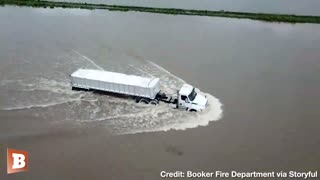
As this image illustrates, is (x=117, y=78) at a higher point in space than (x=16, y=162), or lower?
higher

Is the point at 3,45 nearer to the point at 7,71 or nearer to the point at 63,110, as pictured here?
the point at 7,71

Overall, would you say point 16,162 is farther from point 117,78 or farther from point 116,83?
point 117,78

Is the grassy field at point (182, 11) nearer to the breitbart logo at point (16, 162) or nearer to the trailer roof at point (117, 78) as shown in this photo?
the trailer roof at point (117, 78)

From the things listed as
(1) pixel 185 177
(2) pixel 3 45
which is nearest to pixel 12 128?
(1) pixel 185 177

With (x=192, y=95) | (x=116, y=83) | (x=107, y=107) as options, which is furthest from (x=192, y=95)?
(x=107, y=107)

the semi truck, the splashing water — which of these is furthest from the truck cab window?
the splashing water

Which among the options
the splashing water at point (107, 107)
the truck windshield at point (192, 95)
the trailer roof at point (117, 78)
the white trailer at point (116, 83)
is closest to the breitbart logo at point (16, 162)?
the splashing water at point (107, 107)
